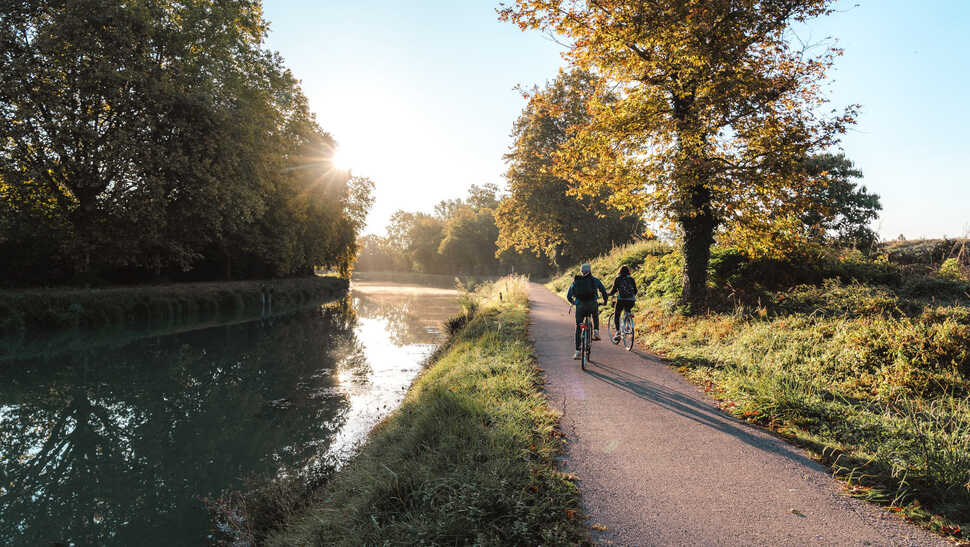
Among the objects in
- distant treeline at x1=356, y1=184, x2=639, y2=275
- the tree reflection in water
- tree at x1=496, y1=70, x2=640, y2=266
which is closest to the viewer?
the tree reflection in water

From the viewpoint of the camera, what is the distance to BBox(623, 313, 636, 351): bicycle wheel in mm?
9445

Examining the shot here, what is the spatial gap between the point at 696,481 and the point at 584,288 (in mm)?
4663

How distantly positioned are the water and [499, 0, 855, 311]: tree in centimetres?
788

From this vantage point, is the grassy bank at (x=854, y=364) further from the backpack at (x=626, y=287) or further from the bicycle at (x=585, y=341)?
the bicycle at (x=585, y=341)

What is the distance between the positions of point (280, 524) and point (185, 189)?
737 inches

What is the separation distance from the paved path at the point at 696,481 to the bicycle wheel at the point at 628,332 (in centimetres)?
299

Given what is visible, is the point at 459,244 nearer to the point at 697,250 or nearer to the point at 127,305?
the point at 127,305

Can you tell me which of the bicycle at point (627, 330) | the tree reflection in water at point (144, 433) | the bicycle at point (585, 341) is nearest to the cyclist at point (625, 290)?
the bicycle at point (627, 330)

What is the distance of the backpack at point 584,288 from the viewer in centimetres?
823

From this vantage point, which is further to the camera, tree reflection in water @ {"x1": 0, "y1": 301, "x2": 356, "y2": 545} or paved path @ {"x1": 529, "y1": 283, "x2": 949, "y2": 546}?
tree reflection in water @ {"x1": 0, "y1": 301, "x2": 356, "y2": 545}

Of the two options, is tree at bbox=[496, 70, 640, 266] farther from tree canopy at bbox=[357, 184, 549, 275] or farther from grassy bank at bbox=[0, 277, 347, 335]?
tree canopy at bbox=[357, 184, 549, 275]

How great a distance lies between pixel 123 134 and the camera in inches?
605

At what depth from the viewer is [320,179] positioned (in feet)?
108

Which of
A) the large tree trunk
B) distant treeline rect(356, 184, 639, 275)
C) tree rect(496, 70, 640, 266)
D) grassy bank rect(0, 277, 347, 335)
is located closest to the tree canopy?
distant treeline rect(356, 184, 639, 275)
